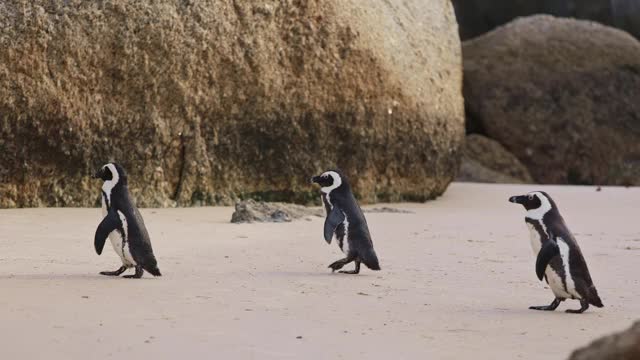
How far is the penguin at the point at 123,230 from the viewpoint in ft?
22.3

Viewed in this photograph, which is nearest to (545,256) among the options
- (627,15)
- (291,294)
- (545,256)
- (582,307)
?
(545,256)

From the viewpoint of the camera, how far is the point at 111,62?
435 inches

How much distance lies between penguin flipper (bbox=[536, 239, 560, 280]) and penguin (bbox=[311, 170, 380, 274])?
132cm

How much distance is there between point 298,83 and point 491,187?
13.6ft

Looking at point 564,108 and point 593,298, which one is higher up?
point 593,298

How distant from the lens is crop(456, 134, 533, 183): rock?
60.4 feet

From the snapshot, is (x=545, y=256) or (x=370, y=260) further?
(x=370, y=260)

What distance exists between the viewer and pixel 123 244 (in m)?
6.93

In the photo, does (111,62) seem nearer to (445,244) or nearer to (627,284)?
(445,244)

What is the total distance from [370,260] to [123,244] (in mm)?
1418

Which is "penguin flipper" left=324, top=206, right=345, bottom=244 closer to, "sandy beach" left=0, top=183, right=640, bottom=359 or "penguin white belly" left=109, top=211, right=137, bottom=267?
"sandy beach" left=0, top=183, right=640, bottom=359

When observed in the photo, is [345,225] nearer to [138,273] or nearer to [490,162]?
[138,273]

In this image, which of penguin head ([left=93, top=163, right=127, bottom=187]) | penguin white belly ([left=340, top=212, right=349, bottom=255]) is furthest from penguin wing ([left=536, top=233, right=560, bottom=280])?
penguin head ([left=93, top=163, right=127, bottom=187])

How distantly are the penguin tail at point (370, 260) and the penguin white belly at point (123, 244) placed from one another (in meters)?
1.34
